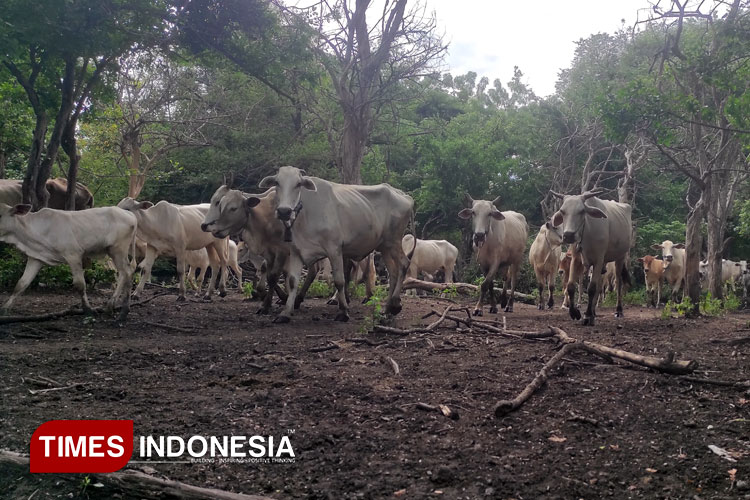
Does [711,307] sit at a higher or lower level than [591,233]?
lower

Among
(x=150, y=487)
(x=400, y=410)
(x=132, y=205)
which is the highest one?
(x=132, y=205)

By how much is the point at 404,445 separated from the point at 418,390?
1.21 m

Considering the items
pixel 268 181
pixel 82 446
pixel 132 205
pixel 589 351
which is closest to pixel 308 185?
pixel 268 181

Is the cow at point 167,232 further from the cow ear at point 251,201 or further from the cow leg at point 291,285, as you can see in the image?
the cow leg at point 291,285

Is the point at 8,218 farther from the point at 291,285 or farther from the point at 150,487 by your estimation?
the point at 150,487

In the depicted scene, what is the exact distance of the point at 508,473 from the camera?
3.72m

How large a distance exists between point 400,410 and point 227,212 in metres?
6.28

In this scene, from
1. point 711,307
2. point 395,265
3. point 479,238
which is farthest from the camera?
point 479,238

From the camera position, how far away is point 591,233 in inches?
401

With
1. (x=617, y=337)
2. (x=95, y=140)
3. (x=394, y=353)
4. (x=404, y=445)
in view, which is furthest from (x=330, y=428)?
(x=95, y=140)

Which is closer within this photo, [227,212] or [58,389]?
[58,389]

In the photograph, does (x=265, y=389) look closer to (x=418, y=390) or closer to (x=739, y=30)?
(x=418, y=390)

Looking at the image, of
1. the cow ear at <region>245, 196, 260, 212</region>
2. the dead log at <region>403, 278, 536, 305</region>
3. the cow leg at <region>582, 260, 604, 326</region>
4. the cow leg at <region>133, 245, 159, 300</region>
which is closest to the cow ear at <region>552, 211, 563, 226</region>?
the cow leg at <region>582, 260, 604, 326</region>

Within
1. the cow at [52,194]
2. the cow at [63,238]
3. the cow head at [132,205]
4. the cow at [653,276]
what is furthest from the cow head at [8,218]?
the cow at [653,276]
